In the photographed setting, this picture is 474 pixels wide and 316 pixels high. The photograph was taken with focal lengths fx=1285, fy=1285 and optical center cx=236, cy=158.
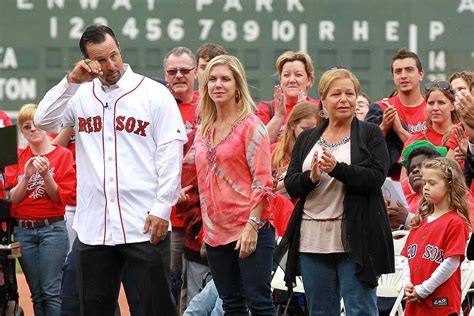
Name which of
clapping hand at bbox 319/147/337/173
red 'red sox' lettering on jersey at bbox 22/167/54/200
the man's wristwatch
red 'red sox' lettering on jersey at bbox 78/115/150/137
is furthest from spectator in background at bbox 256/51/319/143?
→ clapping hand at bbox 319/147/337/173

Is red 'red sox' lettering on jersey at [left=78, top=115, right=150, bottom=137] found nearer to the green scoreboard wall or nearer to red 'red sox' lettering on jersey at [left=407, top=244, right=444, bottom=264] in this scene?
red 'red sox' lettering on jersey at [left=407, top=244, right=444, bottom=264]

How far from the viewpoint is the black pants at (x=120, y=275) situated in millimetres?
5977

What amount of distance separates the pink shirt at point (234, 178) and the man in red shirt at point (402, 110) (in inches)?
84.4

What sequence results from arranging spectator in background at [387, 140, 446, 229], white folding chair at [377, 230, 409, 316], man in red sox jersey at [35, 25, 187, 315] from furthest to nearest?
spectator in background at [387, 140, 446, 229], white folding chair at [377, 230, 409, 316], man in red sox jersey at [35, 25, 187, 315]

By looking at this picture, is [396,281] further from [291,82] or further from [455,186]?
[291,82]

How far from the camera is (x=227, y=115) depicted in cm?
645

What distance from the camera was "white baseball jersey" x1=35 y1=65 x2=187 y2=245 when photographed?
598cm

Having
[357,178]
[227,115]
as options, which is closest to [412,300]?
[357,178]

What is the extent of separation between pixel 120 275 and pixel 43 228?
7.35ft

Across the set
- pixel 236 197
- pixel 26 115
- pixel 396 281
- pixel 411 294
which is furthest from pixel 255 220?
pixel 26 115

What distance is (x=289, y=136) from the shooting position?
751cm

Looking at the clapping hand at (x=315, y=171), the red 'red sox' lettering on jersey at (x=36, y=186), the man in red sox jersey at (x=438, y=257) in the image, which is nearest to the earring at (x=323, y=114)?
the clapping hand at (x=315, y=171)

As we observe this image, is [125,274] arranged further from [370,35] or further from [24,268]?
[370,35]

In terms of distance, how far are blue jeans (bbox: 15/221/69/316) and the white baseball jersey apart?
2098 millimetres
